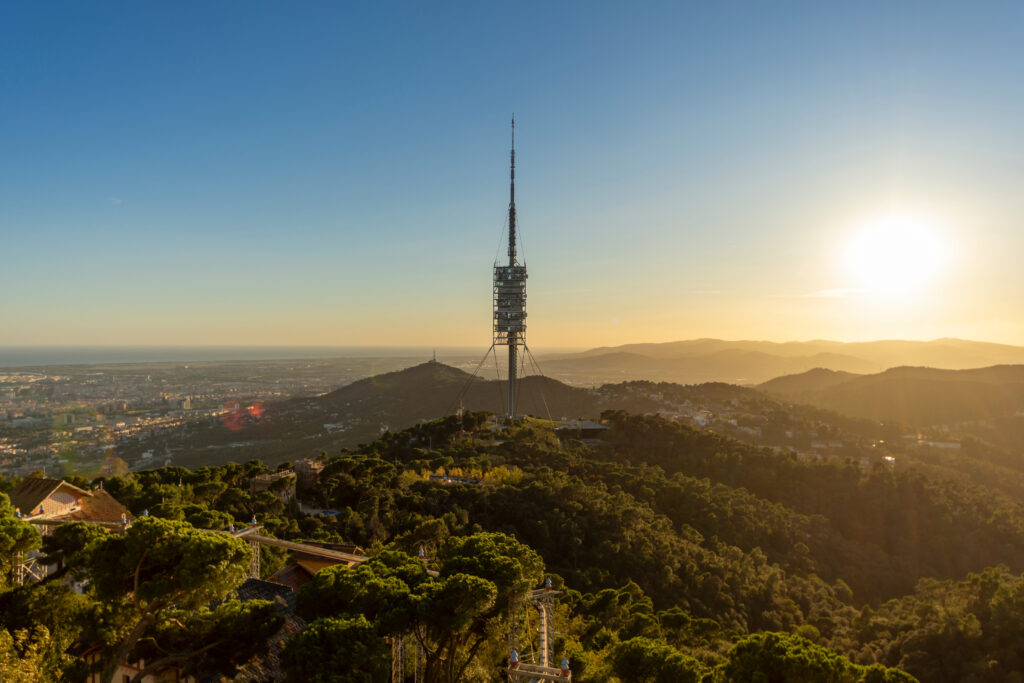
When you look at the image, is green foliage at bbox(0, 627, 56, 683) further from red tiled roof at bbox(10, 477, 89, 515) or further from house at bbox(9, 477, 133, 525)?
red tiled roof at bbox(10, 477, 89, 515)

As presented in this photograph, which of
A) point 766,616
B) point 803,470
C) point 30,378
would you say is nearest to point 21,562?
point 766,616

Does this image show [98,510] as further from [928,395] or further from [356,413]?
[928,395]

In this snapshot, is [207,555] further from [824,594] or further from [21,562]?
[824,594]

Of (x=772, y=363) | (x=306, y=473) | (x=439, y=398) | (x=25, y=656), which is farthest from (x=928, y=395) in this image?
(x=772, y=363)

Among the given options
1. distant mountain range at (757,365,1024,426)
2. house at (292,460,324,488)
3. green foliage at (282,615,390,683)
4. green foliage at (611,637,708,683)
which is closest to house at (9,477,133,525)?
green foliage at (282,615,390,683)

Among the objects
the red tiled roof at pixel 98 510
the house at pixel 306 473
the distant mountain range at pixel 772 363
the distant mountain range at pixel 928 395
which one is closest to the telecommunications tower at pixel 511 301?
the house at pixel 306 473
